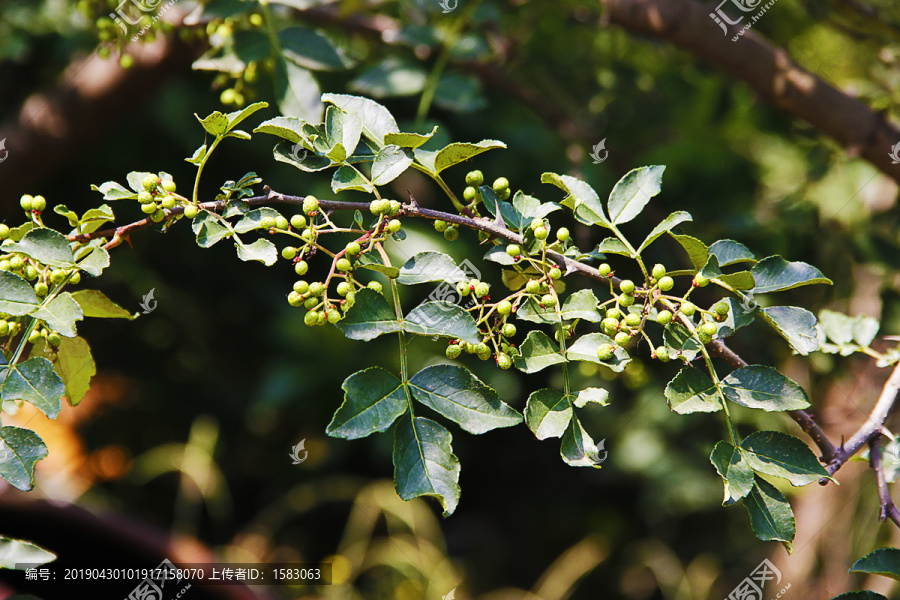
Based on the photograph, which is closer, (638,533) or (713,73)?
(713,73)

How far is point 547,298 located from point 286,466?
4.23ft

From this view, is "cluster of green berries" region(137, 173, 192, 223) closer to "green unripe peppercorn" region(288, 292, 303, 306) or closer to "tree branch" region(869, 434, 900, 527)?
"green unripe peppercorn" region(288, 292, 303, 306)

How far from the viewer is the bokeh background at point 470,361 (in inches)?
47.7

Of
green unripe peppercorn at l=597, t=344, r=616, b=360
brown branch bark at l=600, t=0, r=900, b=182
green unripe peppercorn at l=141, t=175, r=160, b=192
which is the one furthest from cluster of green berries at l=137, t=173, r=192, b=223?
brown branch bark at l=600, t=0, r=900, b=182

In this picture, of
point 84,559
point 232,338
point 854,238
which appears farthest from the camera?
point 232,338

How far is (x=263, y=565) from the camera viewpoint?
135cm

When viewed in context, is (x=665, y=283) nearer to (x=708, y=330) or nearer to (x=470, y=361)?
(x=708, y=330)

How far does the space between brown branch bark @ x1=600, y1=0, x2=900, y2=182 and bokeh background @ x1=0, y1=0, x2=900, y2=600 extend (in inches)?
4.3

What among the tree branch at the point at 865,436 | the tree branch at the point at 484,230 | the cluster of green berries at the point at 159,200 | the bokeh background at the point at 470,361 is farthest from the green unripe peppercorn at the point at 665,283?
the bokeh background at the point at 470,361

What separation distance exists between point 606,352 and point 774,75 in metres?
0.77

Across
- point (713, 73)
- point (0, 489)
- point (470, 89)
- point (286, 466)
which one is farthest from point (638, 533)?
point (0, 489)

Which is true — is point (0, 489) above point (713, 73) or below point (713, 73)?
below

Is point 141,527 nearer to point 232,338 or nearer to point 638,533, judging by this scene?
point 232,338

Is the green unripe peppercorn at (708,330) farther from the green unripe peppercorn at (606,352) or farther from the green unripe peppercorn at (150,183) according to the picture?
the green unripe peppercorn at (150,183)
